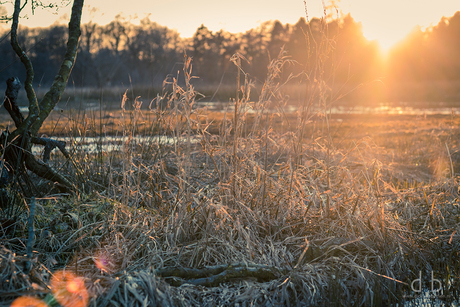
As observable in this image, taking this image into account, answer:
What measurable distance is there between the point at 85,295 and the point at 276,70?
6.43 feet

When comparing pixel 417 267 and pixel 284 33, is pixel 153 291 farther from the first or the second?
pixel 284 33

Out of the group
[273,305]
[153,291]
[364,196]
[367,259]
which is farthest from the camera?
[364,196]

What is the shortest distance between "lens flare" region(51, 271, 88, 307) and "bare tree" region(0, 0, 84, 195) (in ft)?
4.36

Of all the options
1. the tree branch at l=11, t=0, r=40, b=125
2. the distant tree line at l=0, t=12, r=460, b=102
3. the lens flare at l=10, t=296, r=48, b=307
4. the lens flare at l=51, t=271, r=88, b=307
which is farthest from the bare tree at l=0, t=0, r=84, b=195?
the distant tree line at l=0, t=12, r=460, b=102

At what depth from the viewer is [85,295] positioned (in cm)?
175

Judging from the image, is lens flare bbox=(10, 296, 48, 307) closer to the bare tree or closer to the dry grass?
the dry grass

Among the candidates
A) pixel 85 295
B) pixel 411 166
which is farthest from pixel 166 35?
pixel 85 295

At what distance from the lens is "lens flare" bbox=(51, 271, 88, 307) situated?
1709 millimetres

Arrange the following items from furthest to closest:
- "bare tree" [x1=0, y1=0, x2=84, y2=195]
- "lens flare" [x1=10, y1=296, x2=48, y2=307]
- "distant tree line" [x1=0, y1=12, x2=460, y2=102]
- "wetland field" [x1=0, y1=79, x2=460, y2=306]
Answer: "distant tree line" [x1=0, y1=12, x2=460, y2=102] < "bare tree" [x1=0, y1=0, x2=84, y2=195] < "wetland field" [x1=0, y1=79, x2=460, y2=306] < "lens flare" [x1=10, y1=296, x2=48, y2=307]

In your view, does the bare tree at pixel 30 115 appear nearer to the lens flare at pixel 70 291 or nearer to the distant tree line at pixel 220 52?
the lens flare at pixel 70 291

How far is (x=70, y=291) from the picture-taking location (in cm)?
178

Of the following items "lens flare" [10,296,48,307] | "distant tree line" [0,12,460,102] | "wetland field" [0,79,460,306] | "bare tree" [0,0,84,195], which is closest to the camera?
"lens flare" [10,296,48,307]

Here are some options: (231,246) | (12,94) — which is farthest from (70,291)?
(12,94)

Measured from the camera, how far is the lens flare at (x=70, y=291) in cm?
171
